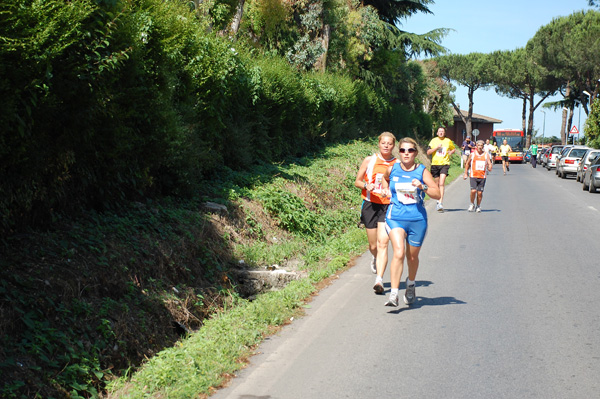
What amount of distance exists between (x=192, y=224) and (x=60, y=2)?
3905 millimetres

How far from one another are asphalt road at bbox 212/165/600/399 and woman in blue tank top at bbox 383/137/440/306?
24.4 inches

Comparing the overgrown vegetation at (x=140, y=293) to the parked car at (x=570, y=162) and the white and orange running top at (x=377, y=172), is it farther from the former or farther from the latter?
the parked car at (x=570, y=162)

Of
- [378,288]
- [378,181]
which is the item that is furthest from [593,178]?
[378,288]

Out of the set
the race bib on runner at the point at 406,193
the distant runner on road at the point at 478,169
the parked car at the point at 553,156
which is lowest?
the parked car at the point at 553,156

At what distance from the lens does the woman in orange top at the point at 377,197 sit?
27.1 feet

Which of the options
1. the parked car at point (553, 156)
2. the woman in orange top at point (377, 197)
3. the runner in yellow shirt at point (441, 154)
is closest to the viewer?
the woman in orange top at point (377, 197)

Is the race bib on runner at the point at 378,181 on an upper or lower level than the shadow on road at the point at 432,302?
upper

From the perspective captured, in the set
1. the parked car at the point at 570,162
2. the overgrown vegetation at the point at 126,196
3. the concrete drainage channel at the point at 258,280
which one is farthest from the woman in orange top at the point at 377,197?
the parked car at the point at 570,162

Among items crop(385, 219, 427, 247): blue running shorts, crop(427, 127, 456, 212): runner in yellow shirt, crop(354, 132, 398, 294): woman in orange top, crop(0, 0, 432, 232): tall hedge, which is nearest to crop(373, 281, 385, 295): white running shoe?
crop(354, 132, 398, 294): woman in orange top

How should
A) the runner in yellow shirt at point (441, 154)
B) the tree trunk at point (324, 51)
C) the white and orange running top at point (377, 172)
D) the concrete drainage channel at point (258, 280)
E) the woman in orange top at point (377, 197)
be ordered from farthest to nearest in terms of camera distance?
the tree trunk at point (324, 51)
the runner in yellow shirt at point (441, 154)
the concrete drainage channel at point (258, 280)
the white and orange running top at point (377, 172)
the woman in orange top at point (377, 197)

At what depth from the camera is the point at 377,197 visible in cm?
863

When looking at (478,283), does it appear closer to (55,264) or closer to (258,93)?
(55,264)

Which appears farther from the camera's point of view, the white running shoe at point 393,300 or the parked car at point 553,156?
the parked car at point 553,156

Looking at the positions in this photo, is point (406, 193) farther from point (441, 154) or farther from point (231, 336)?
point (441, 154)
